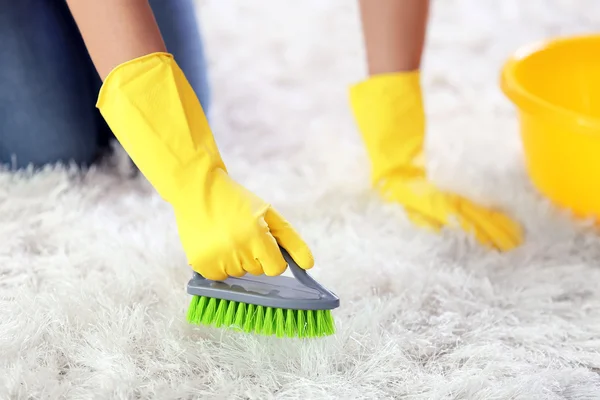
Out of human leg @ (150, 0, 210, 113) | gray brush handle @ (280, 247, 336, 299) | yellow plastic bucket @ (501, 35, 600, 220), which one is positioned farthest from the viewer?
human leg @ (150, 0, 210, 113)

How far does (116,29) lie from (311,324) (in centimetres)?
31

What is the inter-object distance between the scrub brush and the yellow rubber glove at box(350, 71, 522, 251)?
11.0 inches

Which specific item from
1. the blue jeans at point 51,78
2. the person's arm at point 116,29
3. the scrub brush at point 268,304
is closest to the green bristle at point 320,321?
the scrub brush at point 268,304

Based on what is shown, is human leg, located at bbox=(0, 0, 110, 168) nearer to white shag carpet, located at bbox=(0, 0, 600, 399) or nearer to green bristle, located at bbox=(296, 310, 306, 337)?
white shag carpet, located at bbox=(0, 0, 600, 399)

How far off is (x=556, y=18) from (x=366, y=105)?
76cm

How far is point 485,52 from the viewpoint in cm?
134

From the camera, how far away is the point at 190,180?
60 centimetres

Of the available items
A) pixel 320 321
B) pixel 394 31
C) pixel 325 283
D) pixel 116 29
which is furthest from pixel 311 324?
pixel 394 31

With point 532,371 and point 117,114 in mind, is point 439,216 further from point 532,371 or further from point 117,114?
point 117,114

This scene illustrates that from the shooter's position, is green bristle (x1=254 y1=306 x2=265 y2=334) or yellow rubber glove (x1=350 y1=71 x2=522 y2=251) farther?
yellow rubber glove (x1=350 y1=71 x2=522 y2=251)

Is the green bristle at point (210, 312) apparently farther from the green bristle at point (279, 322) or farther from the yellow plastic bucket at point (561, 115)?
the yellow plastic bucket at point (561, 115)

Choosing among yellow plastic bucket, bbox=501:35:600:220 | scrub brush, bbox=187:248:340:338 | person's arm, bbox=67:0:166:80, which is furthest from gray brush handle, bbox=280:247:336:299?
yellow plastic bucket, bbox=501:35:600:220

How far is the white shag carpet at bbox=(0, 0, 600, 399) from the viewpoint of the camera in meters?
0.60

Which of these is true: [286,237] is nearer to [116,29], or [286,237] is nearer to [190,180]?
[190,180]
